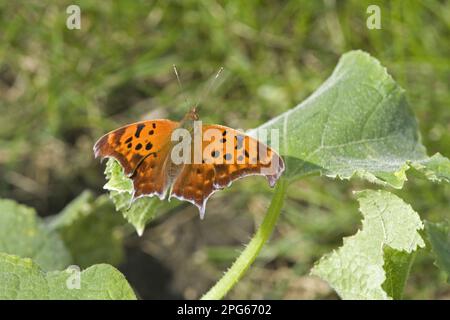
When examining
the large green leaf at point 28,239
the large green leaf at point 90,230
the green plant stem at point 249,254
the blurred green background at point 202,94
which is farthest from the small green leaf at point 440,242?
the blurred green background at point 202,94

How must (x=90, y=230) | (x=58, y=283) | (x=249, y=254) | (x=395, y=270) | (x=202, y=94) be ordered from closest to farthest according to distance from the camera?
(x=58, y=283), (x=395, y=270), (x=249, y=254), (x=90, y=230), (x=202, y=94)

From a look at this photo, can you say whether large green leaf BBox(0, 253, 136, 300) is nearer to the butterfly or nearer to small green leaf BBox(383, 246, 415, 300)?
the butterfly

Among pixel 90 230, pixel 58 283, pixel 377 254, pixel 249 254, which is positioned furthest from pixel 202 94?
pixel 58 283

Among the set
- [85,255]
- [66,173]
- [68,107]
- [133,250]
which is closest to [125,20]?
[68,107]

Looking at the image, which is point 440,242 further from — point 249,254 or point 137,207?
point 137,207
